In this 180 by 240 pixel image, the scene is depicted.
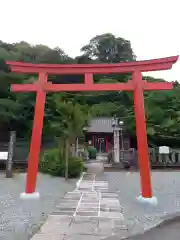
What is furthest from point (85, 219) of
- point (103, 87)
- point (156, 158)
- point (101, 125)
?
point (101, 125)

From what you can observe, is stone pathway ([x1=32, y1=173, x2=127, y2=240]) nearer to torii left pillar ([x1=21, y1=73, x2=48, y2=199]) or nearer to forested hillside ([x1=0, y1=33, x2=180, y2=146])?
torii left pillar ([x1=21, y1=73, x2=48, y2=199])

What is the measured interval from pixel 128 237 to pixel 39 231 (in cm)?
150

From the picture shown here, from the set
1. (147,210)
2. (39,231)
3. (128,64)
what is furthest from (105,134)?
(39,231)

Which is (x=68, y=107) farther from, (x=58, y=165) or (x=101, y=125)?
(x=101, y=125)

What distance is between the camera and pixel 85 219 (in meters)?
5.95

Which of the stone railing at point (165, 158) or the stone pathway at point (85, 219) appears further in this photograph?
the stone railing at point (165, 158)

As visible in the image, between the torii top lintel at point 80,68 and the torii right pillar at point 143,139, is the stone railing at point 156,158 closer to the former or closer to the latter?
the torii right pillar at point 143,139

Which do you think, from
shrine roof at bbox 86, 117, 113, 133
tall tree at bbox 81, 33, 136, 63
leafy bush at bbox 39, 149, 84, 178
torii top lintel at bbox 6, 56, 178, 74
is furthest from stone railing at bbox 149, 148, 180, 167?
tall tree at bbox 81, 33, 136, 63

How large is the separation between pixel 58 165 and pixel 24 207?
6513 mm

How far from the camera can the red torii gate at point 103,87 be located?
850 centimetres

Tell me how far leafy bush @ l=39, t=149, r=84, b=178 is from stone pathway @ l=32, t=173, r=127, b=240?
4231 mm

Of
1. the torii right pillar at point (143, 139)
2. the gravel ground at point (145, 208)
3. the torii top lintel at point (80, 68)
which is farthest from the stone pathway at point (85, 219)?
the torii top lintel at point (80, 68)

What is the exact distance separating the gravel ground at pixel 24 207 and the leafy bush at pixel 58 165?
3.83 feet

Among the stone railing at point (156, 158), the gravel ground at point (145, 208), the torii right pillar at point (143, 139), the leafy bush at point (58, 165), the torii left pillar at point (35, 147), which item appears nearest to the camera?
the gravel ground at point (145, 208)
